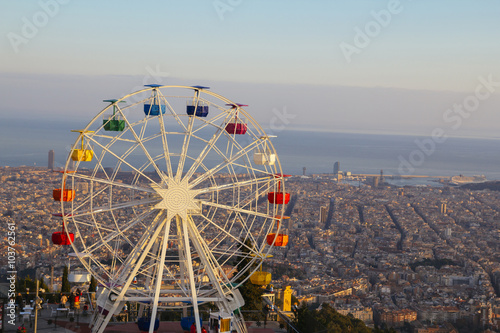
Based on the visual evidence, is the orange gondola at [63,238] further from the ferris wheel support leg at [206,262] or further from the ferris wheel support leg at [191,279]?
the ferris wheel support leg at [206,262]

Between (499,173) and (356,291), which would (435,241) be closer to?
(356,291)

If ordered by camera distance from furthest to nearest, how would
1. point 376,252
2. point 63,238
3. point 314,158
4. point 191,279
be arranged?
point 314,158 → point 376,252 → point 63,238 → point 191,279

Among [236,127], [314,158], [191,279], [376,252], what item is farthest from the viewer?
[314,158]

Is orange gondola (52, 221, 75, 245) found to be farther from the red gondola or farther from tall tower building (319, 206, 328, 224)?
tall tower building (319, 206, 328, 224)

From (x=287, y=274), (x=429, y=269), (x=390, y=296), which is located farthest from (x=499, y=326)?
(x=429, y=269)

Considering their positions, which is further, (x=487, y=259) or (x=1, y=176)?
(x=1, y=176)

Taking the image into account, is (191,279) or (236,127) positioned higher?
(236,127)

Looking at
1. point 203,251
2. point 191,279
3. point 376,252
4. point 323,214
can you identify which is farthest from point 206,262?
point 323,214

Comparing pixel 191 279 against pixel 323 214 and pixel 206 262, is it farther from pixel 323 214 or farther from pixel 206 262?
pixel 323 214
